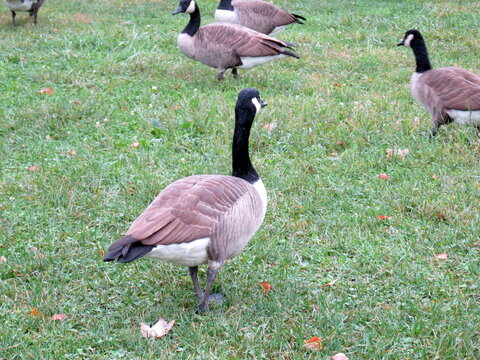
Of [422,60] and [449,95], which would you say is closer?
[449,95]

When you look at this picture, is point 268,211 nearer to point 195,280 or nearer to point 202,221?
point 195,280

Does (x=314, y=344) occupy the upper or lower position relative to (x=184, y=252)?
lower

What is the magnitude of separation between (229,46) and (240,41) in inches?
6.5

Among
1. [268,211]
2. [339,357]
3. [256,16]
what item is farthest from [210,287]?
[256,16]

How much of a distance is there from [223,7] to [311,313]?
766 centimetres

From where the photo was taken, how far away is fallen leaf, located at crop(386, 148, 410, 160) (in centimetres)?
604

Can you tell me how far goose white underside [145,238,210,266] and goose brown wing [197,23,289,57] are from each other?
4.99m

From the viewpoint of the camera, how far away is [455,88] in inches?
247

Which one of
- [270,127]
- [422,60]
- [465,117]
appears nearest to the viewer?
[465,117]

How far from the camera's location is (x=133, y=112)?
7.23 meters

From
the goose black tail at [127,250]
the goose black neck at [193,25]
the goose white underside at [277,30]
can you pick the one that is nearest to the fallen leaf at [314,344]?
the goose black tail at [127,250]

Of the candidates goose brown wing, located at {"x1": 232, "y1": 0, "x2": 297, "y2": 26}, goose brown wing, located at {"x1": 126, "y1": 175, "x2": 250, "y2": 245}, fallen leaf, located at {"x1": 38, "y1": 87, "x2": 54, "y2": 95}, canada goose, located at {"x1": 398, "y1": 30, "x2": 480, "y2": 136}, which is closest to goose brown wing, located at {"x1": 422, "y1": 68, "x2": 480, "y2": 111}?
canada goose, located at {"x1": 398, "y1": 30, "x2": 480, "y2": 136}

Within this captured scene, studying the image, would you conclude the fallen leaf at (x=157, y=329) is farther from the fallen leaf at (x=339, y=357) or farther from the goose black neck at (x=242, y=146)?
the goose black neck at (x=242, y=146)

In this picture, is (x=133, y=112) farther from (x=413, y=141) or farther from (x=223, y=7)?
(x=223, y=7)
